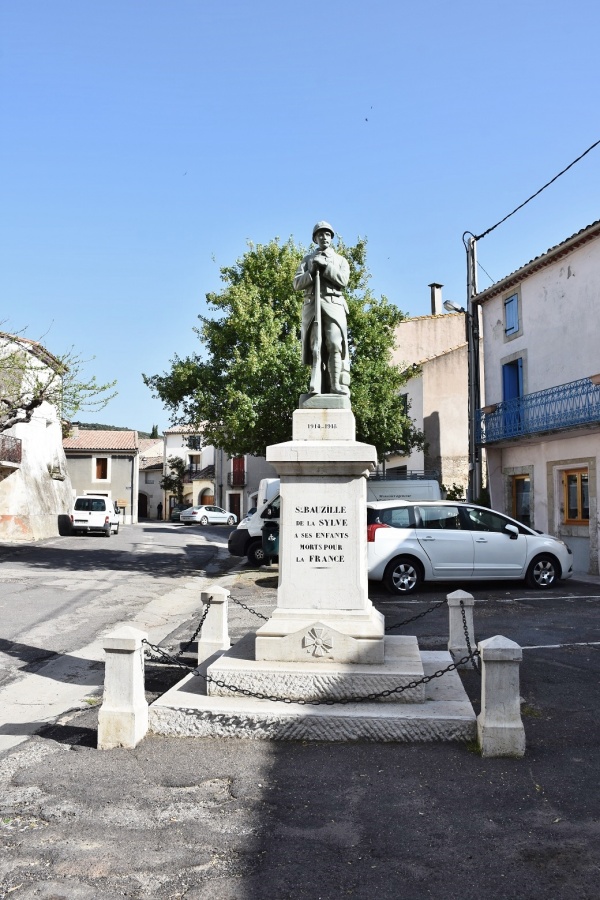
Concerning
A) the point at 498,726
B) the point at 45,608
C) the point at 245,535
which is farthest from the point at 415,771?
the point at 245,535

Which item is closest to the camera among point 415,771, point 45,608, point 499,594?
point 415,771

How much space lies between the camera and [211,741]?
505 centimetres

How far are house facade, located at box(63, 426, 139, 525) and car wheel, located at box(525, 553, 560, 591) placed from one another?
40484 mm

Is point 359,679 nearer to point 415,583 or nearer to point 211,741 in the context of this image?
point 211,741

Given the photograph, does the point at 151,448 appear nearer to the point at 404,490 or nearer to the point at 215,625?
the point at 404,490

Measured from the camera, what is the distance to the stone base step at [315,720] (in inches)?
194

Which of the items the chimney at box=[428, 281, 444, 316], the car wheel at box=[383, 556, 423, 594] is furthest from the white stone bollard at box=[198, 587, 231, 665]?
the chimney at box=[428, 281, 444, 316]

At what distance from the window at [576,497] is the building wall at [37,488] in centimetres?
1975

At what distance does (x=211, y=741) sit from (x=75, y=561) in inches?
580

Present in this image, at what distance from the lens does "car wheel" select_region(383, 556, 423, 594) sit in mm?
12562

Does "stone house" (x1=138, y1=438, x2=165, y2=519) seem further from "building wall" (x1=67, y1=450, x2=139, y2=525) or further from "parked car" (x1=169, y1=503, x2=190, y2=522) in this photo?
"building wall" (x1=67, y1=450, x2=139, y2=525)

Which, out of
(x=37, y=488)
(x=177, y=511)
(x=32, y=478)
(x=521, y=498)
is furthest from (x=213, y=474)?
(x=521, y=498)

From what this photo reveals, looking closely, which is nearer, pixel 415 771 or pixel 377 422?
pixel 415 771

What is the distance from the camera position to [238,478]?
52.8 meters
